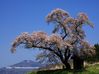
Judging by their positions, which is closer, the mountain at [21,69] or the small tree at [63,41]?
the small tree at [63,41]

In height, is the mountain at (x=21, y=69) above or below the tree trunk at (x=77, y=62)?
above

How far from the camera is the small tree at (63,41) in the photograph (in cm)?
3966

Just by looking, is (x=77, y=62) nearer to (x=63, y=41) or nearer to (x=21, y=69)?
(x=63, y=41)

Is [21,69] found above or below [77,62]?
above

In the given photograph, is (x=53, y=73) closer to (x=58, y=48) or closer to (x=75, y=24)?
(x=58, y=48)

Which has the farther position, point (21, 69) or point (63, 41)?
point (21, 69)

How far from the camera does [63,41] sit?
40.6 m

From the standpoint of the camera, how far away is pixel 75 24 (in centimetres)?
4241

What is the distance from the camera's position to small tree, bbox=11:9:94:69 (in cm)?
3966

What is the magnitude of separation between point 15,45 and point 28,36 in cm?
175

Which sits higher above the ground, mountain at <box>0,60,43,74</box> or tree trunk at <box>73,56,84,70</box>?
mountain at <box>0,60,43,74</box>

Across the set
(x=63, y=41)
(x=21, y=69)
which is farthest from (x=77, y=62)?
(x=21, y=69)

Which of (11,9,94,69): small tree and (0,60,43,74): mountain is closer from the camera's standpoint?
(11,9,94,69): small tree

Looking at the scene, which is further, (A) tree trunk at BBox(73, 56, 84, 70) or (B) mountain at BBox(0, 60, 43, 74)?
(B) mountain at BBox(0, 60, 43, 74)
